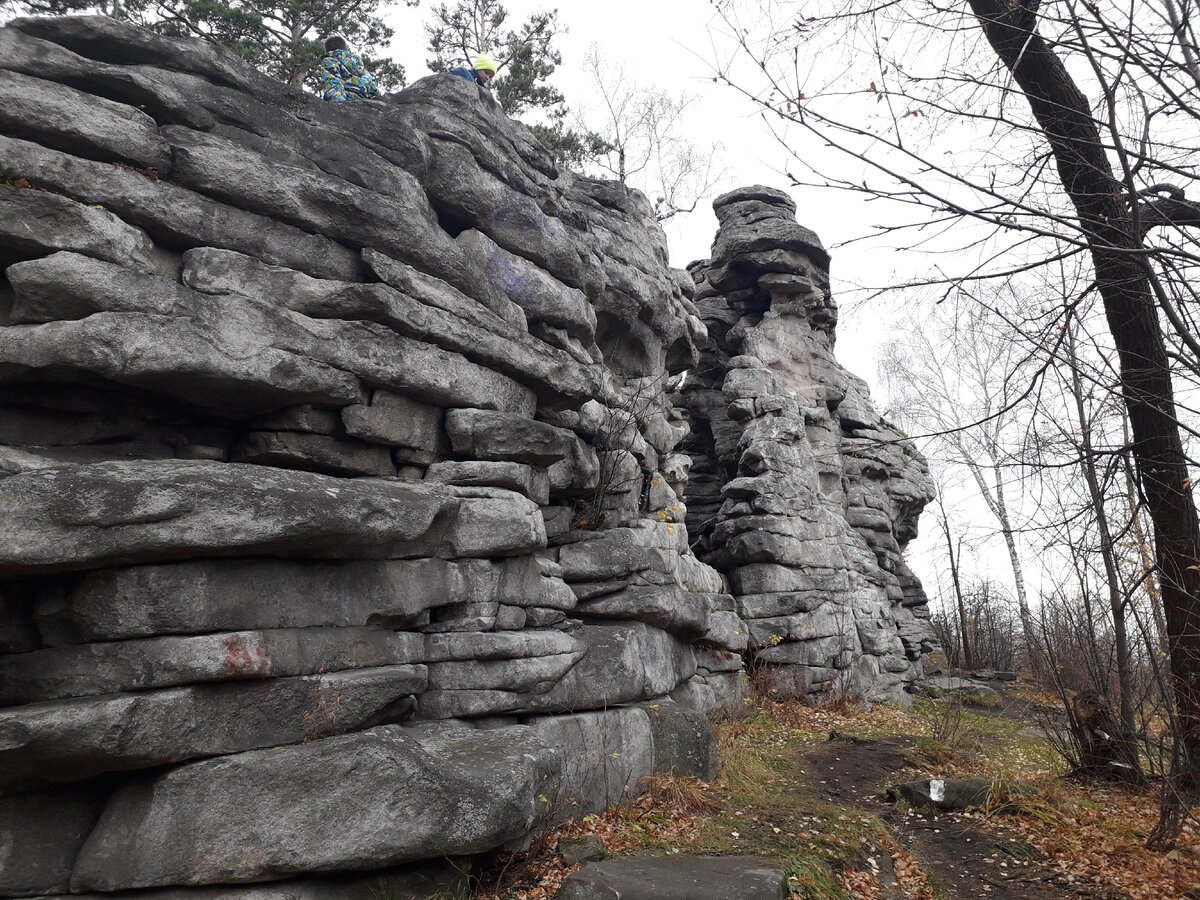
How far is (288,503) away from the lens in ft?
19.2

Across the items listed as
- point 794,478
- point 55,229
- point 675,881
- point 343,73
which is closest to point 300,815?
point 675,881

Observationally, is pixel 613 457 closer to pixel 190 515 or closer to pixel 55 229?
Result: pixel 190 515

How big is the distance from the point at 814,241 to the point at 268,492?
53.8 feet

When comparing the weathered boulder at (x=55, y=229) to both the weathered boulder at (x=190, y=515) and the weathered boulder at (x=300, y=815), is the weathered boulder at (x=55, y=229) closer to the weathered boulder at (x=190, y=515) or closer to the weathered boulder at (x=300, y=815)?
the weathered boulder at (x=190, y=515)

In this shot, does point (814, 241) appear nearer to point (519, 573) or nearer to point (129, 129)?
point (519, 573)

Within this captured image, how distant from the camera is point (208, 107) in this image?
7609 millimetres

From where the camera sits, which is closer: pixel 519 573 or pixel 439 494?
pixel 439 494

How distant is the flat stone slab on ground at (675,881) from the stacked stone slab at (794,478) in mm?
8583

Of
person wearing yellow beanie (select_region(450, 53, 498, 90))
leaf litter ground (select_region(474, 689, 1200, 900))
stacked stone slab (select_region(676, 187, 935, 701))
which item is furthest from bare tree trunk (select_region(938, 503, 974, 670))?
person wearing yellow beanie (select_region(450, 53, 498, 90))

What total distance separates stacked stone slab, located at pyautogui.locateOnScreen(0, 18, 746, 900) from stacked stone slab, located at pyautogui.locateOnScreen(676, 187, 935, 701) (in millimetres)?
5583

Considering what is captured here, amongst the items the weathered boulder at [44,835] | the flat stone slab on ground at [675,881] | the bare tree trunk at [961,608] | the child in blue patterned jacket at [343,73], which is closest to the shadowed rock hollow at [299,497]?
the weathered boulder at [44,835]

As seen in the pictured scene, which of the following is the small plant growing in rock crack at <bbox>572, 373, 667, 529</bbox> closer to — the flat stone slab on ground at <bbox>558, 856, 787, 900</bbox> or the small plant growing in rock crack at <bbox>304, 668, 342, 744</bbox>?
the small plant growing in rock crack at <bbox>304, 668, 342, 744</bbox>

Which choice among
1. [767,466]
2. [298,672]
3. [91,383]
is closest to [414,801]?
[298,672]

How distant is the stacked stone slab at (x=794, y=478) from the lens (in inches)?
597
